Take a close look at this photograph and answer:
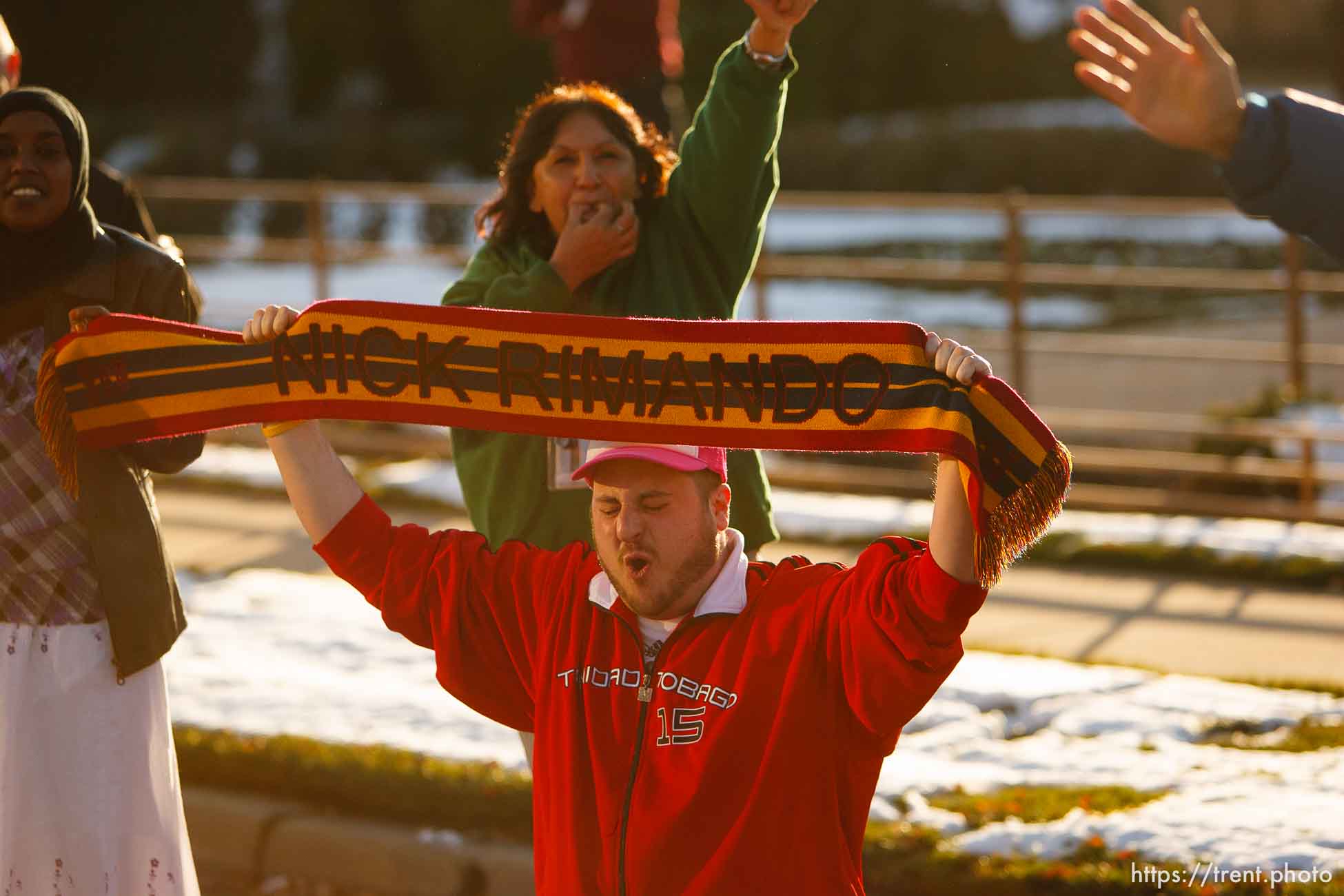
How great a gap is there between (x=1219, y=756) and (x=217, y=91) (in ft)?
90.8

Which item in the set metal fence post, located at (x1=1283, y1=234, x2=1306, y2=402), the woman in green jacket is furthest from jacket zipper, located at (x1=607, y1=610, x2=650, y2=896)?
metal fence post, located at (x1=1283, y1=234, x2=1306, y2=402)

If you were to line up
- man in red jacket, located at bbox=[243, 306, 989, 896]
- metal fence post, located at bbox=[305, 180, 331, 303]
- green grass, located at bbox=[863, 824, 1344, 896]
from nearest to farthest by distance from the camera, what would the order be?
1. man in red jacket, located at bbox=[243, 306, 989, 896]
2. green grass, located at bbox=[863, 824, 1344, 896]
3. metal fence post, located at bbox=[305, 180, 331, 303]

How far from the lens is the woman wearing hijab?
372 cm

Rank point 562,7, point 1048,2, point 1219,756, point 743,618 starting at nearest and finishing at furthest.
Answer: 1. point 743,618
2. point 1219,756
3. point 562,7
4. point 1048,2

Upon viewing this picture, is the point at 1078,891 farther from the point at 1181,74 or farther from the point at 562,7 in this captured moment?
the point at 562,7

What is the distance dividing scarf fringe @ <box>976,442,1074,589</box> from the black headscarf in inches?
74.9

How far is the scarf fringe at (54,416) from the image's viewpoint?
3.61m

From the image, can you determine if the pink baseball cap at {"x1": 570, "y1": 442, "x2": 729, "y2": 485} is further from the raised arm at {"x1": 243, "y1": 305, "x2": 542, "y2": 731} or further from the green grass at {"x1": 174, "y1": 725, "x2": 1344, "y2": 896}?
the green grass at {"x1": 174, "y1": 725, "x2": 1344, "y2": 896}

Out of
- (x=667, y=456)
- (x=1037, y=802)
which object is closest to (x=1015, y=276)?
(x=1037, y=802)

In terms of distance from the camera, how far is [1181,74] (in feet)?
10.2

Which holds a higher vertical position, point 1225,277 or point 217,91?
point 217,91

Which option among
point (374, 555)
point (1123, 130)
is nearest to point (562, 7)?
point (374, 555)

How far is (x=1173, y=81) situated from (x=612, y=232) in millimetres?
1252

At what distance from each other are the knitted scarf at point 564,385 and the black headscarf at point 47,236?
0.65 feet
